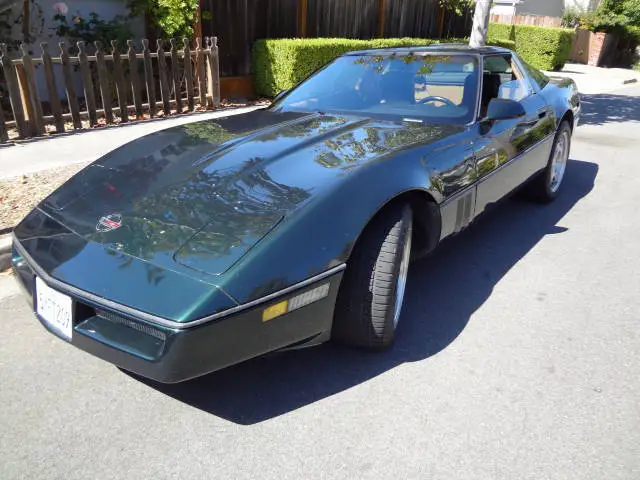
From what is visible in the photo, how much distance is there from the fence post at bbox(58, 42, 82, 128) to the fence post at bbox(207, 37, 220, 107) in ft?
7.50

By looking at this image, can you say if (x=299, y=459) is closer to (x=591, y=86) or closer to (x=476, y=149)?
(x=476, y=149)

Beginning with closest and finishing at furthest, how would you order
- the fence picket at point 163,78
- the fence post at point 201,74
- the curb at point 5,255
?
the curb at point 5,255 < the fence picket at point 163,78 < the fence post at point 201,74

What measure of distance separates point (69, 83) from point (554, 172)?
18.7 feet

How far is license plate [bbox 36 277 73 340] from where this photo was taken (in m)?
2.08

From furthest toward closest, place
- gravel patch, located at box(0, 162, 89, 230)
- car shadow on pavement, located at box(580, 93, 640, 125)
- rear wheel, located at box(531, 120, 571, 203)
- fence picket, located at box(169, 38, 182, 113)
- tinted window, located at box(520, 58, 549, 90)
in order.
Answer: car shadow on pavement, located at box(580, 93, 640, 125) < fence picket, located at box(169, 38, 182, 113) < rear wheel, located at box(531, 120, 571, 203) < tinted window, located at box(520, 58, 549, 90) < gravel patch, located at box(0, 162, 89, 230)

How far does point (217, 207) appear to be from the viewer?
230 centimetres

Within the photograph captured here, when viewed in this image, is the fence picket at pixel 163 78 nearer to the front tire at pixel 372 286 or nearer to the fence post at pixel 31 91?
the fence post at pixel 31 91

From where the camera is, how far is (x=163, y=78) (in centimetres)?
754

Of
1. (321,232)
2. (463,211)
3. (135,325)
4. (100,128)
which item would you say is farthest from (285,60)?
(135,325)

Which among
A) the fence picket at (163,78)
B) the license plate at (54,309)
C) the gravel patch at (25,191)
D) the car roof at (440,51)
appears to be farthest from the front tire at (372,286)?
the fence picket at (163,78)

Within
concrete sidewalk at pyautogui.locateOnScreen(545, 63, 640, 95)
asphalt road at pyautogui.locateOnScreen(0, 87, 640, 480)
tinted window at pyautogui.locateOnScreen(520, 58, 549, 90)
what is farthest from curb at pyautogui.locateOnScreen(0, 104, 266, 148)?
concrete sidewalk at pyautogui.locateOnScreen(545, 63, 640, 95)

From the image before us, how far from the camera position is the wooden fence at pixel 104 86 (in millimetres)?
6188

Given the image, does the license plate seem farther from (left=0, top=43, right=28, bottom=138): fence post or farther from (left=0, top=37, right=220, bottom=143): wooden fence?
(left=0, top=43, right=28, bottom=138): fence post

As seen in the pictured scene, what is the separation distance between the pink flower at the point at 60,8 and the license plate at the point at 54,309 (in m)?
6.99
